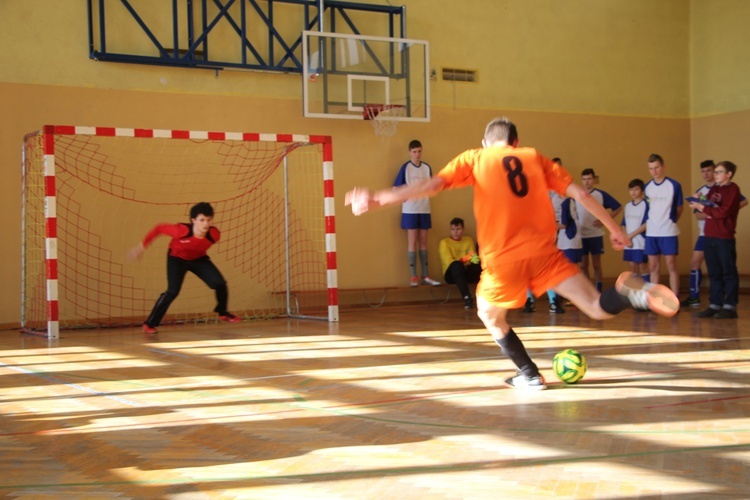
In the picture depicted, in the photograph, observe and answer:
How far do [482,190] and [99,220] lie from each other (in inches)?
288

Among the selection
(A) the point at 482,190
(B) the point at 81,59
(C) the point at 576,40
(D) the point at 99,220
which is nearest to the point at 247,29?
(B) the point at 81,59

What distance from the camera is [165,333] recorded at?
964cm

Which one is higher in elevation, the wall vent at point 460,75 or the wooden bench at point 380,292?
the wall vent at point 460,75

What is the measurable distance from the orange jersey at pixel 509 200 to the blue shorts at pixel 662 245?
20.3 feet

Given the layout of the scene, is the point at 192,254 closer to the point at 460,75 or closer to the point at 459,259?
the point at 459,259

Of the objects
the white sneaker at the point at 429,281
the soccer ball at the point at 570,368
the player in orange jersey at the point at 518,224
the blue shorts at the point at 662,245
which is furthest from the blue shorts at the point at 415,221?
the player in orange jersey at the point at 518,224

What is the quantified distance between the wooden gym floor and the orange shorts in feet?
2.18

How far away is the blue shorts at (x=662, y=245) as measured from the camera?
10.7 metres

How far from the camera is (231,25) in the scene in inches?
459

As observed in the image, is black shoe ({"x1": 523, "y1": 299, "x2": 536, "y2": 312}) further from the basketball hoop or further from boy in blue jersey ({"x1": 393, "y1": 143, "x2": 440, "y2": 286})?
the basketball hoop

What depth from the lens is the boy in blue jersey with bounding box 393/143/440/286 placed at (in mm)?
12555

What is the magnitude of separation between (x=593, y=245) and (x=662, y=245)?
4.93 ft

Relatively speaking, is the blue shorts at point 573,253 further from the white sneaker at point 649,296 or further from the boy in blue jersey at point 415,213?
the white sneaker at point 649,296

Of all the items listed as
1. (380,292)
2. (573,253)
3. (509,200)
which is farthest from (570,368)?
(380,292)
